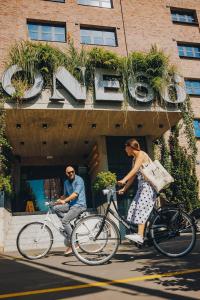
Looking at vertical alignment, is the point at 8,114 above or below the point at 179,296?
above

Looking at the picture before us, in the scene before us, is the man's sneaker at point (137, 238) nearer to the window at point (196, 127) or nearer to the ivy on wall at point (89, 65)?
the ivy on wall at point (89, 65)

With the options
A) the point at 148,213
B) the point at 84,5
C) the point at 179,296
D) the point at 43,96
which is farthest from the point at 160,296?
the point at 84,5

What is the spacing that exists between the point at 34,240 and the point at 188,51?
1917 centimetres

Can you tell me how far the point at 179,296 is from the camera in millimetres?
2730

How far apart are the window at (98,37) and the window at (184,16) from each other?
5887mm

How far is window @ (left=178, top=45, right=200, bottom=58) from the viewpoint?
832 inches

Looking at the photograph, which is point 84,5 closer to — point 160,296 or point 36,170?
point 36,170

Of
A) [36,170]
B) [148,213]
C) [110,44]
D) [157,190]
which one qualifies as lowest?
[148,213]

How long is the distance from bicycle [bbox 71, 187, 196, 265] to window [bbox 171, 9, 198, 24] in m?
20.2

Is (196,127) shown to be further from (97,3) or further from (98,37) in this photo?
(97,3)

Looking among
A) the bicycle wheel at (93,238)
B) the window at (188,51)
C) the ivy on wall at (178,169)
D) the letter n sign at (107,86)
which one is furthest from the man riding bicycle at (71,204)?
the window at (188,51)

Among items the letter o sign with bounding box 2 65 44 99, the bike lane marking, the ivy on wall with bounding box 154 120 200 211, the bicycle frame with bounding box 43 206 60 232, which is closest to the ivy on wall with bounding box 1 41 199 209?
the letter o sign with bounding box 2 65 44 99

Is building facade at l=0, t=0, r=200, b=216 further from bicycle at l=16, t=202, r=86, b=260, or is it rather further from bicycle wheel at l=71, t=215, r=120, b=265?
bicycle wheel at l=71, t=215, r=120, b=265

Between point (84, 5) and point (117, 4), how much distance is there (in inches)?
84.5
